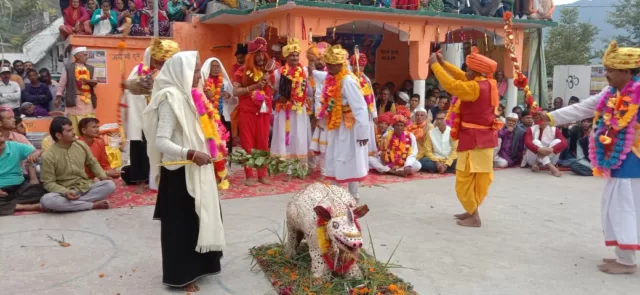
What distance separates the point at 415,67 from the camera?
38.4 feet

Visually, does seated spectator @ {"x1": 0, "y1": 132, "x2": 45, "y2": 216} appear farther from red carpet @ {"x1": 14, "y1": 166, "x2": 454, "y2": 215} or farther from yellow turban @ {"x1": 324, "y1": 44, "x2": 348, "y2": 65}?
yellow turban @ {"x1": 324, "y1": 44, "x2": 348, "y2": 65}

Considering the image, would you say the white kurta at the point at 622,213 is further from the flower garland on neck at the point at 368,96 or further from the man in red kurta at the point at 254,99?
the man in red kurta at the point at 254,99

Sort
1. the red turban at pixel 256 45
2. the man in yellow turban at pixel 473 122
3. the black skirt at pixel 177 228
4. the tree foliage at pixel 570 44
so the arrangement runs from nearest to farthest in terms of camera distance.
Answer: the black skirt at pixel 177 228 < the man in yellow turban at pixel 473 122 < the red turban at pixel 256 45 < the tree foliage at pixel 570 44

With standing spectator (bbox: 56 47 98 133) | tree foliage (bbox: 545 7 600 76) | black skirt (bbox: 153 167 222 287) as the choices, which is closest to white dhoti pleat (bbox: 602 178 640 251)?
black skirt (bbox: 153 167 222 287)

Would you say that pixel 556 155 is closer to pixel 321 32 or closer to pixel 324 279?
pixel 321 32

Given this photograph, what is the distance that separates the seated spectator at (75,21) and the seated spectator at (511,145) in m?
9.09

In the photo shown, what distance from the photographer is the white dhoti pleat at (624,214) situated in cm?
423

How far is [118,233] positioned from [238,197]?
6.24 feet

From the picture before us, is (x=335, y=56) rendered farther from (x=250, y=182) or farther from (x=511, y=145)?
(x=511, y=145)

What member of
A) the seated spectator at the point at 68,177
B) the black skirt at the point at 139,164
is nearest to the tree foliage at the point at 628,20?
the black skirt at the point at 139,164

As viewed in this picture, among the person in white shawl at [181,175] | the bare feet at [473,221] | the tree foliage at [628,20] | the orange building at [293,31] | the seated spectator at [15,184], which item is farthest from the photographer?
the tree foliage at [628,20]

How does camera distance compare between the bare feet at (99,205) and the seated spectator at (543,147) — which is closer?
the bare feet at (99,205)

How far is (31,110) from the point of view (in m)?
10.8

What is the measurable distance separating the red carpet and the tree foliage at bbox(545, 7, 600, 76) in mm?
22496
